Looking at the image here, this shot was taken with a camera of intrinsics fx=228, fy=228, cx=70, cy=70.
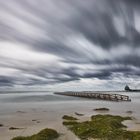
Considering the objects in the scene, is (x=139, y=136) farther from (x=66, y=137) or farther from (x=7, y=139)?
(x=7, y=139)

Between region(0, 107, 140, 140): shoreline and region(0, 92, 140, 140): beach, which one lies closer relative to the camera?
region(0, 107, 140, 140): shoreline

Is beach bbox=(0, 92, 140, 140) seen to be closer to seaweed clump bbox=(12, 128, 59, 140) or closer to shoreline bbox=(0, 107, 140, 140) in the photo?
shoreline bbox=(0, 107, 140, 140)

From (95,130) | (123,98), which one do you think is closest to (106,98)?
(123,98)

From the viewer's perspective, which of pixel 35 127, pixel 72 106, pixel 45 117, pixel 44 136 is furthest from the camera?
pixel 72 106

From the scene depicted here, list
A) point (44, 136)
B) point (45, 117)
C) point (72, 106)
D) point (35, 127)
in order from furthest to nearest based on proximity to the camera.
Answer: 1. point (72, 106)
2. point (45, 117)
3. point (35, 127)
4. point (44, 136)

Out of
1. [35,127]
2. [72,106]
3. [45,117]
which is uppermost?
[72,106]

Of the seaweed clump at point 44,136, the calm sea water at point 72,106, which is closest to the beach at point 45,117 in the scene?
the calm sea water at point 72,106

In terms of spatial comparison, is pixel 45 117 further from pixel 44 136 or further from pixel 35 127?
pixel 44 136

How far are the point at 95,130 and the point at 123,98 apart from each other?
50.3 m

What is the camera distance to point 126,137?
46.1 ft

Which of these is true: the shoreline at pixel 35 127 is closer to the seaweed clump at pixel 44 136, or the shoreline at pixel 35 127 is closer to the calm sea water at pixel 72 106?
the seaweed clump at pixel 44 136

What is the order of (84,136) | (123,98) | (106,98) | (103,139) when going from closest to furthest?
(103,139), (84,136), (123,98), (106,98)

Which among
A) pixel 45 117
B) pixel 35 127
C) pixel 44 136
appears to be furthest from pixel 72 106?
pixel 44 136

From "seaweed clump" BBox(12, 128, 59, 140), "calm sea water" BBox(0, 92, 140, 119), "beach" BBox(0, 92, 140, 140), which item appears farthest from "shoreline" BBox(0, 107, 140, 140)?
"calm sea water" BBox(0, 92, 140, 119)
